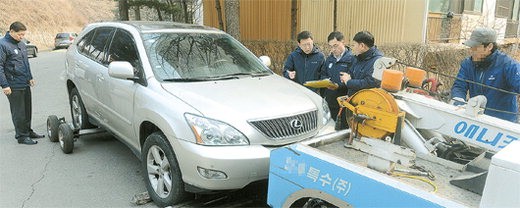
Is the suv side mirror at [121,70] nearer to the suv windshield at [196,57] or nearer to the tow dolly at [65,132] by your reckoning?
the suv windshield at [196,57]

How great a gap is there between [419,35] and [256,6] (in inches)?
236

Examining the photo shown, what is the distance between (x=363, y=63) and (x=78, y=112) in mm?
4147

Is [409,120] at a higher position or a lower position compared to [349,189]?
higher

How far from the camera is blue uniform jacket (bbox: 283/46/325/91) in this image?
5359mm

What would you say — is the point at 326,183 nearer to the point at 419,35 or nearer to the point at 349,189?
the point at 349,189

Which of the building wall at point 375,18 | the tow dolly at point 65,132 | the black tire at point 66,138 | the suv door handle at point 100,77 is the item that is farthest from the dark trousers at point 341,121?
the building wall at point 375,18

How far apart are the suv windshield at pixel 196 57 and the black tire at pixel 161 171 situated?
26.1 inches

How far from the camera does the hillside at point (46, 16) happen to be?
41062 mm

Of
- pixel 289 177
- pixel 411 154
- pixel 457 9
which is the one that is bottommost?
pixel 289 177

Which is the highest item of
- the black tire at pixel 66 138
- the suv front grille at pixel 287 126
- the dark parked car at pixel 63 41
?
the suv front grille at pixel 287 126

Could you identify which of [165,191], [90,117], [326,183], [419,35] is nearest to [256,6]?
[419,35]

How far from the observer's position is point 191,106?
3389 mm

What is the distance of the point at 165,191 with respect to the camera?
3.71 metres

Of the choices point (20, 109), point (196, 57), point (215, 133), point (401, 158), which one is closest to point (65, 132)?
point (20, 109)
